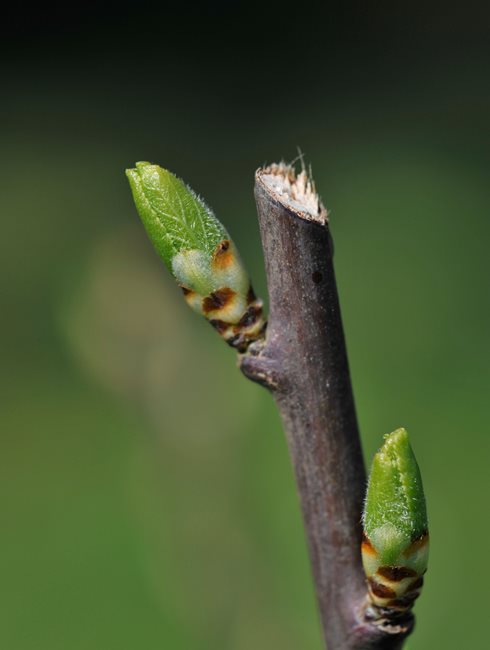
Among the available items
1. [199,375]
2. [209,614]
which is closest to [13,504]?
[199,375]

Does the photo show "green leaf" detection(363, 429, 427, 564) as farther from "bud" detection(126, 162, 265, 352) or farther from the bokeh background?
the bokeh background

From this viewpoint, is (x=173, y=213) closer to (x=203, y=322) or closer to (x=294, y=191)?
(x=294, y=191)

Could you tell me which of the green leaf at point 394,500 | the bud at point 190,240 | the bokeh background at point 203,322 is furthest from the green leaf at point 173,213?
the bokeh background at point 203,322

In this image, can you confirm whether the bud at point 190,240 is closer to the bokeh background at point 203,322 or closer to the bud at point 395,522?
the bud at point 395,522

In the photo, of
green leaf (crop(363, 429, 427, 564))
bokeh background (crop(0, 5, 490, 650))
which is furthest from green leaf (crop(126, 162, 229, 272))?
bokeh background (crop(0, 5, 490, 650))

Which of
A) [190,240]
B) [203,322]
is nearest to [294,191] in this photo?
[190,240]

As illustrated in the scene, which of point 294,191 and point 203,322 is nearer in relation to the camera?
point 294,191
